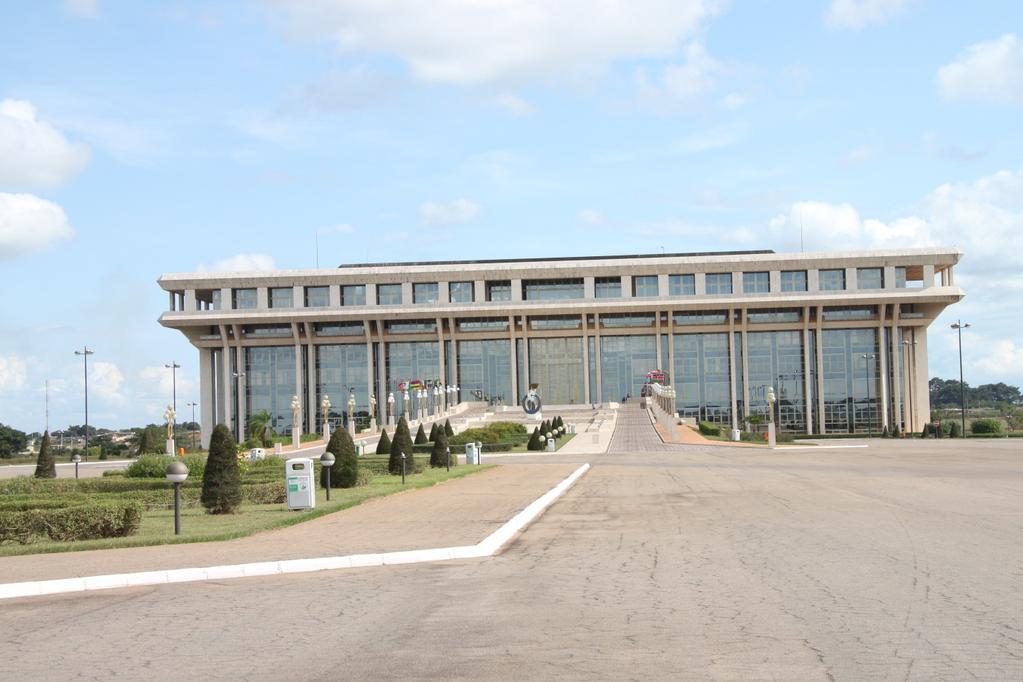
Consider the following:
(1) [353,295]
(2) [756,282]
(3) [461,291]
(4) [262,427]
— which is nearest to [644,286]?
(2) [756,282]

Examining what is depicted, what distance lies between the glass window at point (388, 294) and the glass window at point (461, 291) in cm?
596

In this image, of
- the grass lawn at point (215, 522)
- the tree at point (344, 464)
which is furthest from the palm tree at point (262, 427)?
the grass lawn at point (215, 522)

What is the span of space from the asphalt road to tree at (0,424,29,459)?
109351 millimetres

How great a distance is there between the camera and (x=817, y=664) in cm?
695

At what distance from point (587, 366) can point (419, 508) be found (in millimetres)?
93644

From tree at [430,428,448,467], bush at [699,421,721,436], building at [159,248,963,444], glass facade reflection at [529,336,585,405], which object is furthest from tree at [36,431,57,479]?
glass facade reflection at [529,336,585,405]

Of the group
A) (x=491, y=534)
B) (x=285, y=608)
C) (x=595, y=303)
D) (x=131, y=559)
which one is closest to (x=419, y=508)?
(x=491, y=534)

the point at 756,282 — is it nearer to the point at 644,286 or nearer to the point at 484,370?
the point at 644,286

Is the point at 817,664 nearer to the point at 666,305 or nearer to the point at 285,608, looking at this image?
the point at 285,608

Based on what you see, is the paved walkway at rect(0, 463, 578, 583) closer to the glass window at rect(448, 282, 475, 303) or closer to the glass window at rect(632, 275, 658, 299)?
the glass window at rect(632, 275, 658, 299)

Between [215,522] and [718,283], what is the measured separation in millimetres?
97492

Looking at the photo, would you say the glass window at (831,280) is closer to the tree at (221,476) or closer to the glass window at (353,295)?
the glass window at (353,295)

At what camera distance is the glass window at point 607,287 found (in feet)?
370

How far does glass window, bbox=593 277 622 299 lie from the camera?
113 metres
